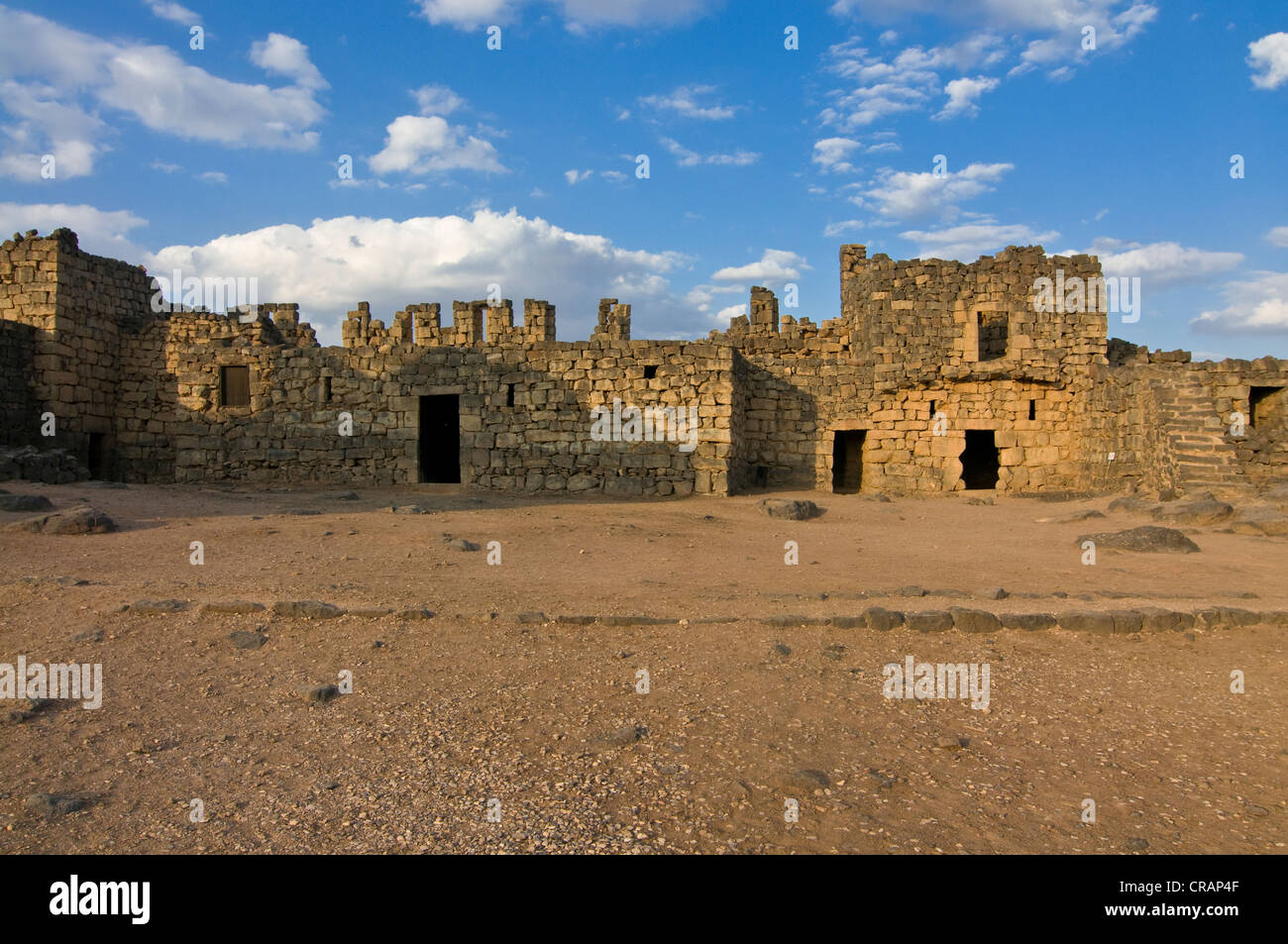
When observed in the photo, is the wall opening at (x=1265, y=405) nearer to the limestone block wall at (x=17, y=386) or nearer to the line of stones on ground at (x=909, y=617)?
the line of stones on ground at (x=909, y=617)

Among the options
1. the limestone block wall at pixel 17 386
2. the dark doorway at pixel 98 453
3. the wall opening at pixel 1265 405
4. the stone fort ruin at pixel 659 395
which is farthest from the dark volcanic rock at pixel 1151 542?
the dark doorway at pixel 98 453

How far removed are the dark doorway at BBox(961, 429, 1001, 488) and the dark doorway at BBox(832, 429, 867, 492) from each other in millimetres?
3212

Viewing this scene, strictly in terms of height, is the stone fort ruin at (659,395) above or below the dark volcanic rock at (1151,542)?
above

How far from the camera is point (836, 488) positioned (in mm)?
19156

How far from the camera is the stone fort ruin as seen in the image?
15656mm

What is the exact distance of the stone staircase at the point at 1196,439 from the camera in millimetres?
13383

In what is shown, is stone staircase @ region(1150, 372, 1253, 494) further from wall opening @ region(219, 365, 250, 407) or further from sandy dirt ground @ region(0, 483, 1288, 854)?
wall opening @ region(219, 365, 250, 407)

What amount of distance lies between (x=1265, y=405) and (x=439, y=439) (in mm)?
18434

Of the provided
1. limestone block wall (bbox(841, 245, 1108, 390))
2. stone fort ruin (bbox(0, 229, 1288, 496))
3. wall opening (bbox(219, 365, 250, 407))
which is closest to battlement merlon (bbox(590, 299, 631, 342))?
stone fort ruin (bbox(0, 229, 1288, 496))

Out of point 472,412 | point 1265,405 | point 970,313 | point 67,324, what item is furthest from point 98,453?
point 1265,405

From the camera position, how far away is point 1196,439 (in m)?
14.1

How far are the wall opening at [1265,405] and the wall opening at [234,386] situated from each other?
21799 millimetres

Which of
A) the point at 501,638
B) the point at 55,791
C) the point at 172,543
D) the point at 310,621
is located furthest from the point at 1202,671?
the point at 172,543

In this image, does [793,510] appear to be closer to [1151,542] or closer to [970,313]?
[1151,542]
